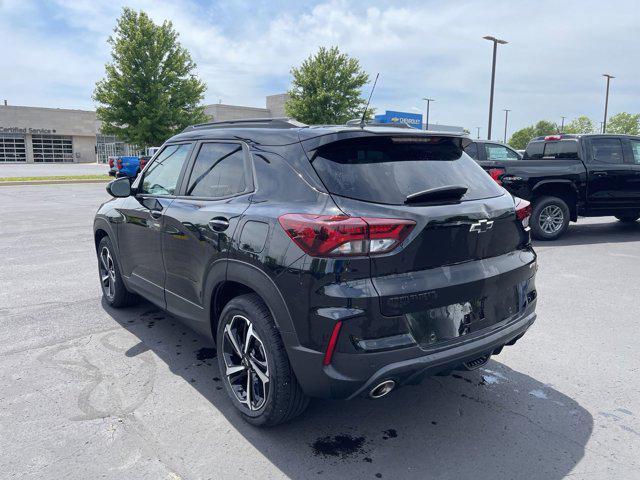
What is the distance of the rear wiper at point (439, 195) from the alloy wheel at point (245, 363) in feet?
3.79

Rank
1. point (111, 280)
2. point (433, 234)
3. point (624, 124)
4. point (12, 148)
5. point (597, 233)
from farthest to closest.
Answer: point (624, 124), point (12, 148), point (597, 233), point (111, 280), point (433, 234)

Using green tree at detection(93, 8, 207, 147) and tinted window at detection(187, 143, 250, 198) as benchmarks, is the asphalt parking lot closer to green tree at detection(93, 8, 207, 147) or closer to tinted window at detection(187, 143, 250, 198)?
tinted window at detection(187, 143, 250, 198)

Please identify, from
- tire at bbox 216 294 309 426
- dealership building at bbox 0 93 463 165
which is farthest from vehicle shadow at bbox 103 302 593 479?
dealership building at bbox 0 93 463 165

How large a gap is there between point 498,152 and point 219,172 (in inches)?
352

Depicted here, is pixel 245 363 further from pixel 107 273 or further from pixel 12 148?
pixel 12 148

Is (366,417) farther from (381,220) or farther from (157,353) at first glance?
(157,353)

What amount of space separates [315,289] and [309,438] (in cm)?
101

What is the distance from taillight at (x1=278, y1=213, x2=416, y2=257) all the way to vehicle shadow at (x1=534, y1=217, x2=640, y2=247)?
281 inches

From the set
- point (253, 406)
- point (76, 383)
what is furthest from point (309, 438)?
point (76, 383)

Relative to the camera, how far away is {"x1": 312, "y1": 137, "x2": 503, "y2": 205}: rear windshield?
8.53ft

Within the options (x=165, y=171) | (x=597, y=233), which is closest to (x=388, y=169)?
(x=165, y=171)

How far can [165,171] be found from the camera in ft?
13.5

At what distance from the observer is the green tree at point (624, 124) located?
247 ft

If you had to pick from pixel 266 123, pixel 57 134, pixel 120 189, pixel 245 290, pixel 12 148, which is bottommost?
pixel 245 290
